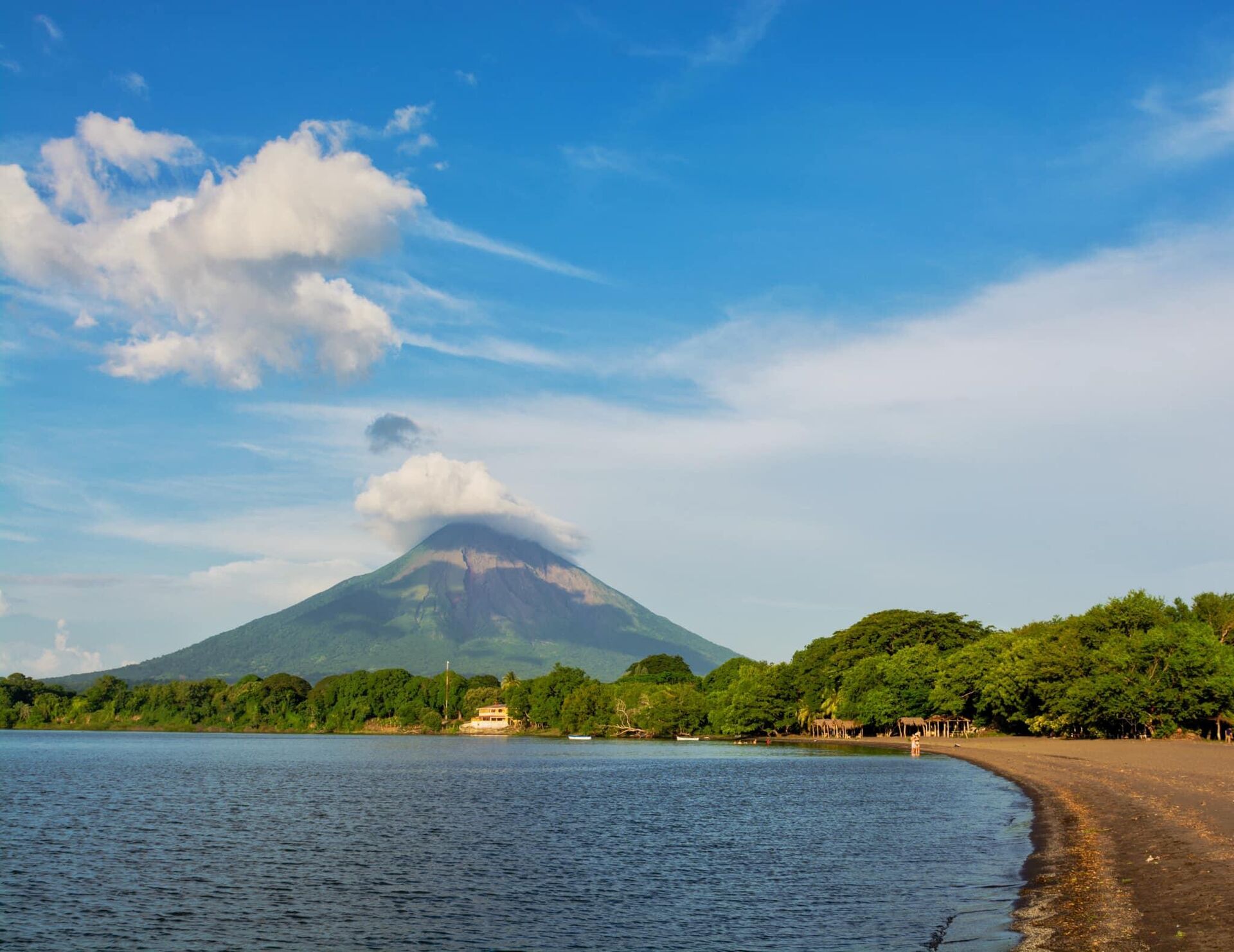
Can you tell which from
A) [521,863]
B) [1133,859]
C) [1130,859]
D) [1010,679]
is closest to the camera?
[1133,859]

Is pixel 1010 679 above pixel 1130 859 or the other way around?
above

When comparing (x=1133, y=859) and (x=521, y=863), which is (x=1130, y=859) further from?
(x=521, y=863)

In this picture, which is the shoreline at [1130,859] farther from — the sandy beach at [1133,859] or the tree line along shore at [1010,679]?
the tree line along shore at [1010,679]

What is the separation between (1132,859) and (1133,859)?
0.02m

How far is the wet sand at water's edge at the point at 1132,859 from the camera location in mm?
21797

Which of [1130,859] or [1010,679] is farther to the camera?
[1010,679]

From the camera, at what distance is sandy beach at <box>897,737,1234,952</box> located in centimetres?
2180

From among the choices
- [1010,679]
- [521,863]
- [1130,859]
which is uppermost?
[1010,679]

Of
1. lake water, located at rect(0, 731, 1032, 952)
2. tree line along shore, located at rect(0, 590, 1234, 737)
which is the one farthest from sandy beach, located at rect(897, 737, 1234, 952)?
tree line along shore, located at rect(0, 590, 1234, 737)

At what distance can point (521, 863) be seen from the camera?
3872 centimetres

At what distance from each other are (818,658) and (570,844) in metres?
125

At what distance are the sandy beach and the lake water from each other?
54.8 inches

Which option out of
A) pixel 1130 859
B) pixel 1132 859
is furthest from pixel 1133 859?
pixel 1130 859

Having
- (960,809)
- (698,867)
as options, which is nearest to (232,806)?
(698,867)
